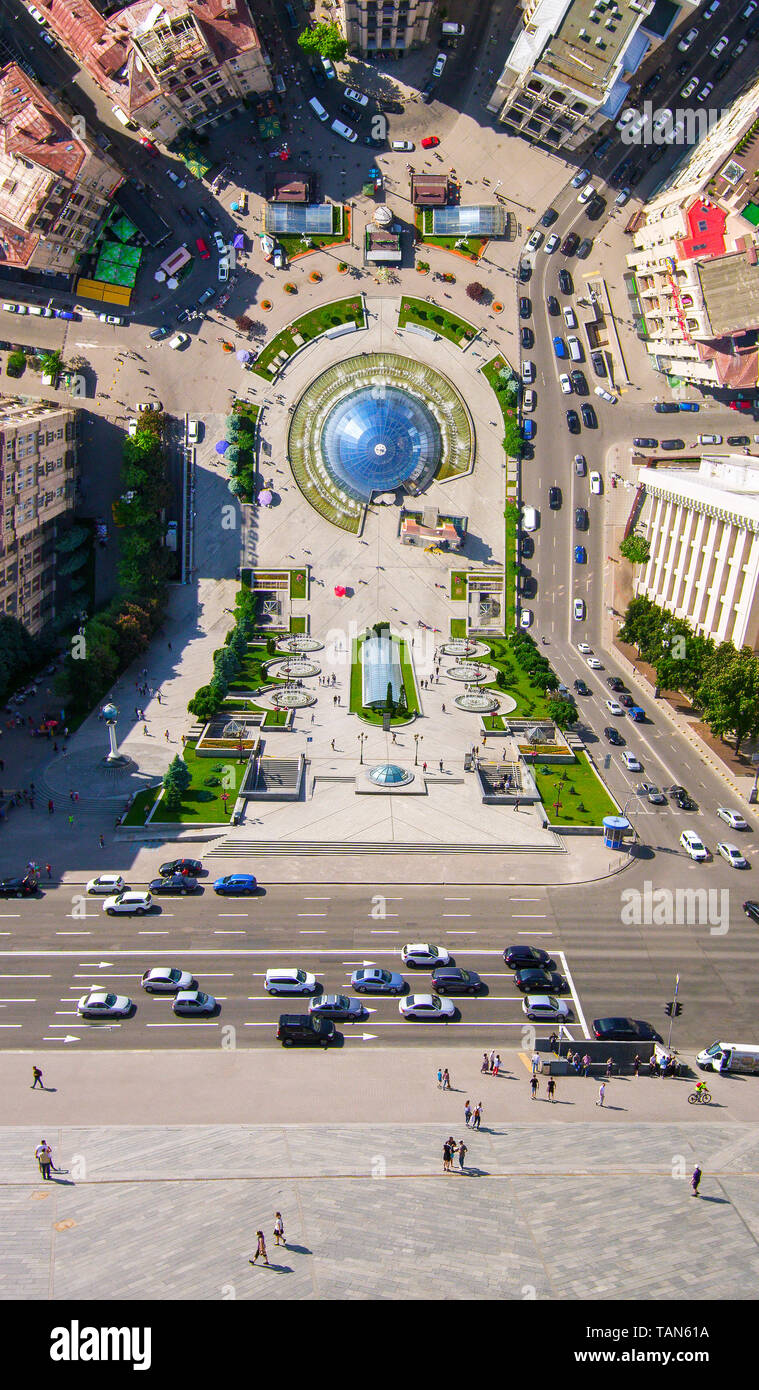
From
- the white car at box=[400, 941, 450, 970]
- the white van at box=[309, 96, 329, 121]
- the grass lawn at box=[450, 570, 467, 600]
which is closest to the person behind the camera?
the white car at box=[400, 941, 450, 970]

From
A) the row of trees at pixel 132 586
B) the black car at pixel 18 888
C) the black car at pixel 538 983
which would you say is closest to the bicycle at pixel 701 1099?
the black car at pixel 538 983

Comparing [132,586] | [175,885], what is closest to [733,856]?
[175,885]

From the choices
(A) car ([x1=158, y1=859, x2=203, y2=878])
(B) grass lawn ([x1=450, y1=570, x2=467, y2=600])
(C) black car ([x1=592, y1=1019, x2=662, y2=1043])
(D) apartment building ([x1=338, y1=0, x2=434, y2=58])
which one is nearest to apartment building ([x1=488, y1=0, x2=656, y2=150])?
(D) apartment building ([x1=338, y1=0, x2=434, y2=58])

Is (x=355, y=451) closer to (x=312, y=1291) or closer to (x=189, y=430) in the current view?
(x=189, y=430)

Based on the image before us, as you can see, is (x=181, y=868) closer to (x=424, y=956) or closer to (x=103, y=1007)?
(x=103, y=1007)

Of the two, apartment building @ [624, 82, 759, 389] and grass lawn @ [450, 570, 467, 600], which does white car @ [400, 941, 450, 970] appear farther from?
apartment building @ [624, 82, 759, 389]
